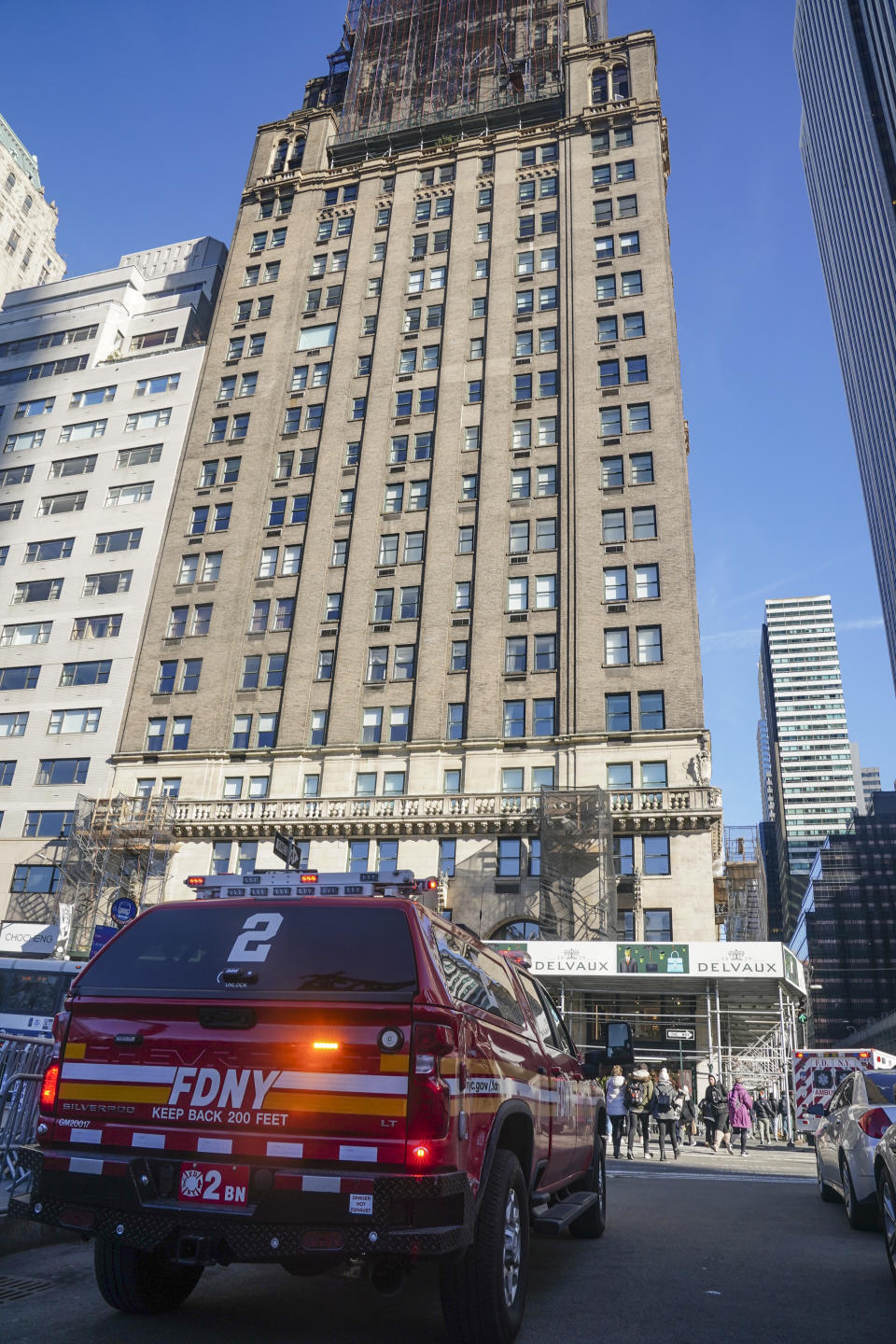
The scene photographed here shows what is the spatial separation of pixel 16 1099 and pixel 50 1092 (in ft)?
14.2

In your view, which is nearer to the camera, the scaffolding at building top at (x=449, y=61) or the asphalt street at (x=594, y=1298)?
the asphalt street at (x=594, y=1298)

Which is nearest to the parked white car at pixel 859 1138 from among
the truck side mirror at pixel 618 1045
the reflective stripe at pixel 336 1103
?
the truck side mirror at pixel 618 1045

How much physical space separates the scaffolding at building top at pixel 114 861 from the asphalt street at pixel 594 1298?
3188cm

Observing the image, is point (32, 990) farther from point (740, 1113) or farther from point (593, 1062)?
point (740, 1113)

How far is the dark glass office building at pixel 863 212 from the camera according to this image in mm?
90625

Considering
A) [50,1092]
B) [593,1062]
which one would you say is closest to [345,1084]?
[50,1092]

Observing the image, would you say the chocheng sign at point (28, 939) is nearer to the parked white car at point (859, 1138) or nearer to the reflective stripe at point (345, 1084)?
the parked white car at point (859, 1138)

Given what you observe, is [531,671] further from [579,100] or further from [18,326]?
[18,326]

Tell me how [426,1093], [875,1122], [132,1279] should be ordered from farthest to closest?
[875,1122], [132,1279], [426,1093]

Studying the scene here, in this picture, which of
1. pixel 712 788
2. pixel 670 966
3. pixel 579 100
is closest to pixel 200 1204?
pixel 670 966

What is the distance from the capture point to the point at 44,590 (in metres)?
47.2

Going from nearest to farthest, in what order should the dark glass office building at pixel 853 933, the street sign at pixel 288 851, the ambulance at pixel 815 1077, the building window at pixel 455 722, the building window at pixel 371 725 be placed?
the street sign at pixel 288 851
the ambulance at pixel 815 1077
the building window at pixel 455 722
the building window at pixel 371 725
the dark glass office building at pixel 853 933

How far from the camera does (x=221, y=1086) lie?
4336mm

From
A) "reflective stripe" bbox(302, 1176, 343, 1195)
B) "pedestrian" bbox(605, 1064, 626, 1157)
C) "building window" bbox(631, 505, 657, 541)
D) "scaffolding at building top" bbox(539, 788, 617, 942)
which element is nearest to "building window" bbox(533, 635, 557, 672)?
"building window" bbox(631, 505, 657, 541)
